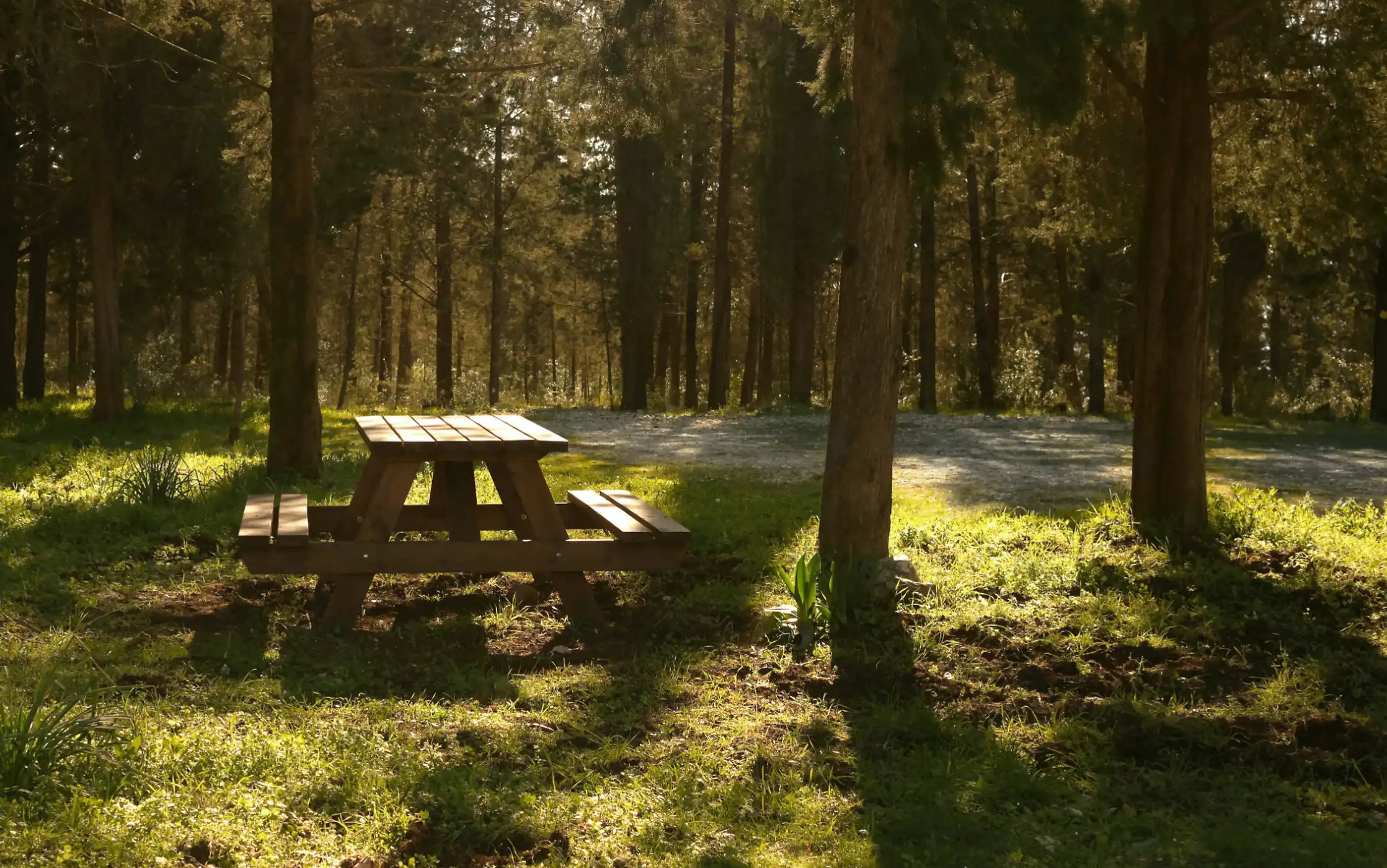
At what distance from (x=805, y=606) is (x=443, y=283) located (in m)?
28.4

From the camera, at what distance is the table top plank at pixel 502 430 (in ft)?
21.5

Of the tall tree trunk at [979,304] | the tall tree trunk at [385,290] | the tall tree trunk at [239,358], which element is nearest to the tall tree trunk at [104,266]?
the tall tree trunk at [239,358]

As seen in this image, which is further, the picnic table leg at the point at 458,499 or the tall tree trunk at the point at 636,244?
the tall tree trunk at the point at 636,244

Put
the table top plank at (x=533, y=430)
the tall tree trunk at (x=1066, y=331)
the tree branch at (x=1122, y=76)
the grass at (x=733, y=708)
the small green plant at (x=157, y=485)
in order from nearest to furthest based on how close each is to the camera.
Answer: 1. the grass at (x=733, y=708)
2. the table top plank at (x=533, y=430)
3. the tree branch at (x=1122, y=76)
4. the small green plant at (x=157, y=485)
5. the tall tree trunk at (x=1066, y=331)

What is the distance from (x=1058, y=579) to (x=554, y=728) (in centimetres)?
331

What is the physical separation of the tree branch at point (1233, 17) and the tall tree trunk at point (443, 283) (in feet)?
83.7

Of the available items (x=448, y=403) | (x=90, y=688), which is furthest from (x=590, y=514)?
(x=448, y=403)

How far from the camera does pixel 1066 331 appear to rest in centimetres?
3259

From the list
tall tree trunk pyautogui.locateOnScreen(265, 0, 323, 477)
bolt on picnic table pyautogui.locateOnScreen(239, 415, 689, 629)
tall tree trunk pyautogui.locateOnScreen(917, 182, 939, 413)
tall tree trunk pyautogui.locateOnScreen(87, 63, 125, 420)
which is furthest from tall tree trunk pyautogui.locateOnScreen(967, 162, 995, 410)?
bolt on picnic table pyautogui.locateOnScreen(239, 415, 689, 629)

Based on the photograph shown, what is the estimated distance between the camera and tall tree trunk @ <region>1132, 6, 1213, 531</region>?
809 centimetres

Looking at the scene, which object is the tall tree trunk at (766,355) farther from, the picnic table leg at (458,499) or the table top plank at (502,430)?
the picnic table leg at (458,499)

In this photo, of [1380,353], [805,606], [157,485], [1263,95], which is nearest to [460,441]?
[805,606]

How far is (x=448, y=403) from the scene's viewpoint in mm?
30625

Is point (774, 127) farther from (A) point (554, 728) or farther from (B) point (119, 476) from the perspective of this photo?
(A) point (554, 728)
